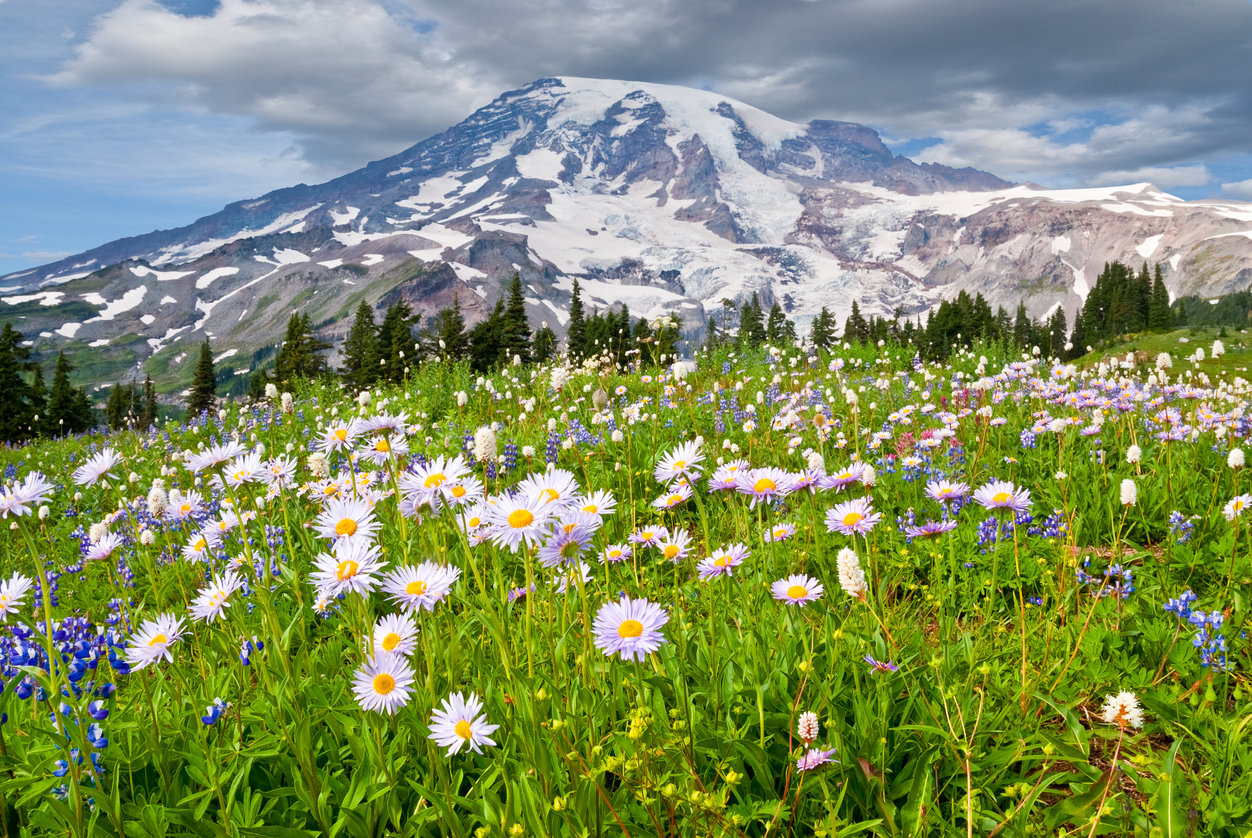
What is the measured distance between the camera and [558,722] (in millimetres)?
1715

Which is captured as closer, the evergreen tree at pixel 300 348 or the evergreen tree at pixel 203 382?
the evergreen tree at pixel 300 348

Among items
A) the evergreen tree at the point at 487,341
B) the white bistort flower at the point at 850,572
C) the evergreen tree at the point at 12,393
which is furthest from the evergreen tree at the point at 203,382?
the white bistort flower at the point at 850,572

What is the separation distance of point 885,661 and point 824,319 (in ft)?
290

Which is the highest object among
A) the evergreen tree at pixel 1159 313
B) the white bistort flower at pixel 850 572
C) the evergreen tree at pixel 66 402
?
the white bistort flower at pixel 850 572

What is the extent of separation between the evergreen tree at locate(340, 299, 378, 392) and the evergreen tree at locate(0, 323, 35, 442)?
17.7 metres

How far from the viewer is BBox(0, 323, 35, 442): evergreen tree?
3803 cm

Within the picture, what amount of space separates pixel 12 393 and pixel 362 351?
2144cm

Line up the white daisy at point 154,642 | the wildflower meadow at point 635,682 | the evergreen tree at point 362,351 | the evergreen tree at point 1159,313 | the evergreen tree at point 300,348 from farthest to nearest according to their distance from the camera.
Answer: the evergreen tree at point 1159,313
the evergreen tree at point 300,348
the evergreen tree at point 362,351
the white daisy at point 154,642
the wildflower meadow at point 635,682

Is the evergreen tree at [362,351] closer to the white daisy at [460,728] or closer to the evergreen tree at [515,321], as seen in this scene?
the evergreen tree at [515,321]

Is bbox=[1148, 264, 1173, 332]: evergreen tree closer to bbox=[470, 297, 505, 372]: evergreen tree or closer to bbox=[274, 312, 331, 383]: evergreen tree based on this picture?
bbox=[470, 297, 505, 372]: evergreen tree

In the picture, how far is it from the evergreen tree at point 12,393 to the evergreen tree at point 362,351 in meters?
17.7

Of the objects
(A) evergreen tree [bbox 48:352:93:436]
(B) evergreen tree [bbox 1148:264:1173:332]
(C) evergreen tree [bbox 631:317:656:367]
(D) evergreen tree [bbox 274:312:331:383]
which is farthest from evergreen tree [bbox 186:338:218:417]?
(B) evergreen tree [bbox 1148:264:1173:332]

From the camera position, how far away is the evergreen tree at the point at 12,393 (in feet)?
125

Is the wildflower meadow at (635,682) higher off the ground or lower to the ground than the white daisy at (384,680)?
lower
